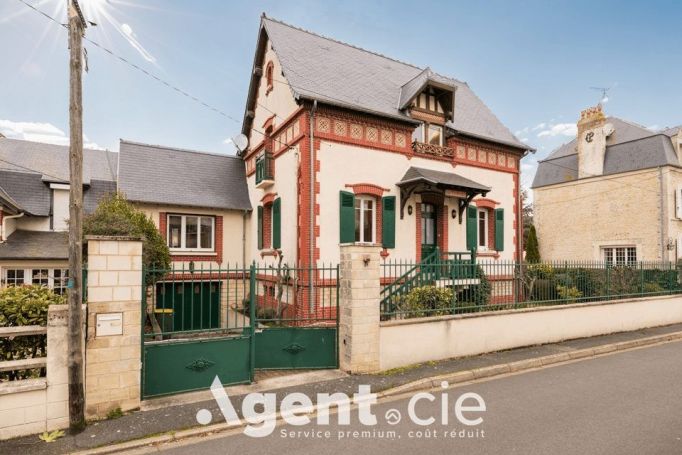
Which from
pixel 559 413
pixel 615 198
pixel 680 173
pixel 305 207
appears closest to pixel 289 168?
pixel 305 207

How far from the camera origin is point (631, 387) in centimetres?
656

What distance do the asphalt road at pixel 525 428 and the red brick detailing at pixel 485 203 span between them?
28.5 feet

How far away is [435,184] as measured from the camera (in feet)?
40.0

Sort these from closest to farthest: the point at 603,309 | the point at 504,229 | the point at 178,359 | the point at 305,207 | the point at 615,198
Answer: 1. the point at 178,359
2. the point at 603,309
3. the point at 305,207
4. the point at 504,229
5. the point at 615,198

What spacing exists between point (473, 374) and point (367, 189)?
661 centimetres

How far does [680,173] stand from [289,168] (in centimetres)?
2145

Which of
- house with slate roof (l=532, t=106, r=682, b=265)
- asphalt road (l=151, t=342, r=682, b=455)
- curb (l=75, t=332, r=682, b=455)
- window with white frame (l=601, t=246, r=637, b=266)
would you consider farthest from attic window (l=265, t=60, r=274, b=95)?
window with white frame (l=601, t=246, r=637, b=266)

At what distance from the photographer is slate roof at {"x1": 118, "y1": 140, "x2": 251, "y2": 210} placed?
47.3 ft

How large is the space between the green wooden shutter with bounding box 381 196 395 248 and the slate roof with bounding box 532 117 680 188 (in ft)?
56.2

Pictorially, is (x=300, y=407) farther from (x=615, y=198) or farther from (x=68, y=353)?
(x=615, y=198)

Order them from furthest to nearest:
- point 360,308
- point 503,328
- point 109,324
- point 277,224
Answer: point 277,224
point 503,328
point 360,308
point 109,324

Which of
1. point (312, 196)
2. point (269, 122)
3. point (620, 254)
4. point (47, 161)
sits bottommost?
point (620, 254)

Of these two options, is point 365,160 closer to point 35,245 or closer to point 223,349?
point 223,349

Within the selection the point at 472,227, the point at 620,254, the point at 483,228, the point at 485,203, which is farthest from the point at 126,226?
the point at 620,254
